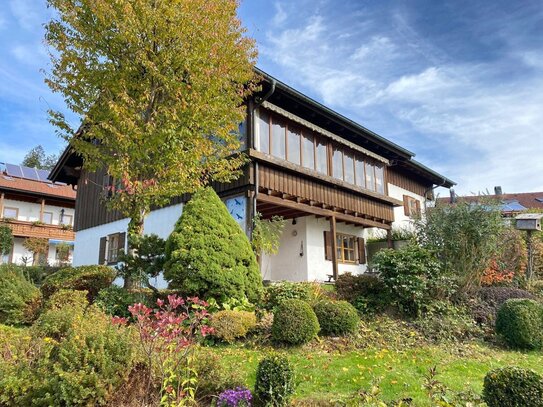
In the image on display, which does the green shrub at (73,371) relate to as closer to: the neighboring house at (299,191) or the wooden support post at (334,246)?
the neighboring house at (299,191)

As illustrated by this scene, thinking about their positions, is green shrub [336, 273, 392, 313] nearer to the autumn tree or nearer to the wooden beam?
the wooden beam

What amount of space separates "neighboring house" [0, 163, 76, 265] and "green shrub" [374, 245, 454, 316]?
25.4 metres

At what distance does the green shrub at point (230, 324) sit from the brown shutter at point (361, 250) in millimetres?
10748

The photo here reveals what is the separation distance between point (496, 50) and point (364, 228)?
9.44 metres

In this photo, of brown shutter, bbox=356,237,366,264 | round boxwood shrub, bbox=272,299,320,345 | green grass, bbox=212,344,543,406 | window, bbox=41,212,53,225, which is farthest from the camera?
window, bbox=41,212,53,225

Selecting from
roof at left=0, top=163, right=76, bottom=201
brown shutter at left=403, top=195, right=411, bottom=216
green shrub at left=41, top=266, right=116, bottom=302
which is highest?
roof at left=0, top=163, right=76, bottom=201

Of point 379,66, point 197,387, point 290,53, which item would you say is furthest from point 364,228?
point 197,387

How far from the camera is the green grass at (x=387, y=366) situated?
5.27m

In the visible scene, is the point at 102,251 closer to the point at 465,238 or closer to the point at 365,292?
the point at 365,292

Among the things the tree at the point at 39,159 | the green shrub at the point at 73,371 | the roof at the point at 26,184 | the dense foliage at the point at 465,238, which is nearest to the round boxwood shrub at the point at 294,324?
the green shrub at the point at 73,371

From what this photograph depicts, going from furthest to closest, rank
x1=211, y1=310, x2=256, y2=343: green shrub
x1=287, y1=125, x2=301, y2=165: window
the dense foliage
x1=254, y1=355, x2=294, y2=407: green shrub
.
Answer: x1=287, y1=125, x2=301, y2=165: window
the dense foliage
x1=211, y1=310, x2=256, y2=343: green shrub
x1=254, y1=355, x2=294, y2=407: green shrub

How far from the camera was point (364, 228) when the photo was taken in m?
18.6

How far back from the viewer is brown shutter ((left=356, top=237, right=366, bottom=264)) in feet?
58.8

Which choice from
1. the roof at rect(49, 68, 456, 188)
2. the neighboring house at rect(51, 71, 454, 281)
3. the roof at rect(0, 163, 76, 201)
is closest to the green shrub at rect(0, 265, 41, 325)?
the neighboring house at rect(51, 71, 454, 281)
